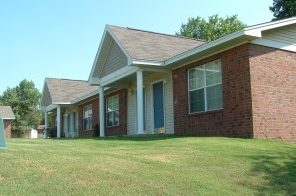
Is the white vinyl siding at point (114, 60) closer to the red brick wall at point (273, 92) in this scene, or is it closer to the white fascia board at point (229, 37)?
the white fascia board at point (229, 37)

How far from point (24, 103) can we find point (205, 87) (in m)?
62.7

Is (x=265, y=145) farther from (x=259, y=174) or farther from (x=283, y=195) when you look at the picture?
(x=283, y=195)

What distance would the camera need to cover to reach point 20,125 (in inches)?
2714

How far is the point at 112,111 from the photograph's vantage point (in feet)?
76.2

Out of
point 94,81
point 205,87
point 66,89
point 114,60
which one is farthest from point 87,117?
point 205,87

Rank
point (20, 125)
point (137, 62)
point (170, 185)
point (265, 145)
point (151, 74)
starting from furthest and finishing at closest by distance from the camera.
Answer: point (20, 125), point (151, 74), point (137, 62), point (265, 145), point (170, 185)

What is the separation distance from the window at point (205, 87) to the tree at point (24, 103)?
57960 millimetres

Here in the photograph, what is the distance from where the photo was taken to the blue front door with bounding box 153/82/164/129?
58.6 ft

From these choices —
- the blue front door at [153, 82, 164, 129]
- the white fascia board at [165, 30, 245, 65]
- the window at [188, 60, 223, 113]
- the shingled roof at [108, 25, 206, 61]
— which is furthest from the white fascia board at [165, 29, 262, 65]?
the blue front door at [153, 82, 164, 129]

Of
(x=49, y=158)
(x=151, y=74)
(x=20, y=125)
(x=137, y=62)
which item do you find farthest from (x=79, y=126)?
(x=20, y=125)

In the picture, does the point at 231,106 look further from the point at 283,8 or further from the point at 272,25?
the point at 283,8

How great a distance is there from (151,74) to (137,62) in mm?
2681

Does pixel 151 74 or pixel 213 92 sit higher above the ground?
pixel 151 74

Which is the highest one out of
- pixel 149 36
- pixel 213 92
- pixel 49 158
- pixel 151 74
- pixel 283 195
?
pixel 149 36
